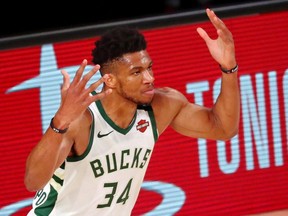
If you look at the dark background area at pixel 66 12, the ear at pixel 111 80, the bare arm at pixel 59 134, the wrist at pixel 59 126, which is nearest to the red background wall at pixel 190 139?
the dark background area at pixel 66 12

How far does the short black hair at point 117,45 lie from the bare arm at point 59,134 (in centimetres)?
47

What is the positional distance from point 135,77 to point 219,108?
0.50m

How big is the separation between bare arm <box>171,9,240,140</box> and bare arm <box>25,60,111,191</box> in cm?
75

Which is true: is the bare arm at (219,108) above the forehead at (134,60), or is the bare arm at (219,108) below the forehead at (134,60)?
below

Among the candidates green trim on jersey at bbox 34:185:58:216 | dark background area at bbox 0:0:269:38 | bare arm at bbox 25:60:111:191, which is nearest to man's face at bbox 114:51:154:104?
bare arm at bbox 25:60:111:191

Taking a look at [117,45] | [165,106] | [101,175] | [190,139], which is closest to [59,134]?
[101,175]

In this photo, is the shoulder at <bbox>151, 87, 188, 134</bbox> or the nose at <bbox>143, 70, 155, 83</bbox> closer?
the nose at <bbox>143, 70, 155, 83</bbox>

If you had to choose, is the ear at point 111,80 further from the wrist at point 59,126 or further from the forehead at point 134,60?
the wrist at point 59,126

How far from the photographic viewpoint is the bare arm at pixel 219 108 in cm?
390

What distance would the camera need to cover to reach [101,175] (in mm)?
3910

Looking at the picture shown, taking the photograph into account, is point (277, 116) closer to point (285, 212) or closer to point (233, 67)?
point (285, 212)

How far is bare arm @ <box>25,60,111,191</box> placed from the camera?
3.28 meters

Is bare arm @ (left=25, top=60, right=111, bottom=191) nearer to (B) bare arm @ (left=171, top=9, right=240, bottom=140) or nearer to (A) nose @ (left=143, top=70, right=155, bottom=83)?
(A) nose @ (left=143, top=70, right=155, bottom=83)

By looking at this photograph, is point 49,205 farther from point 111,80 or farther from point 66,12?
point 66,12
